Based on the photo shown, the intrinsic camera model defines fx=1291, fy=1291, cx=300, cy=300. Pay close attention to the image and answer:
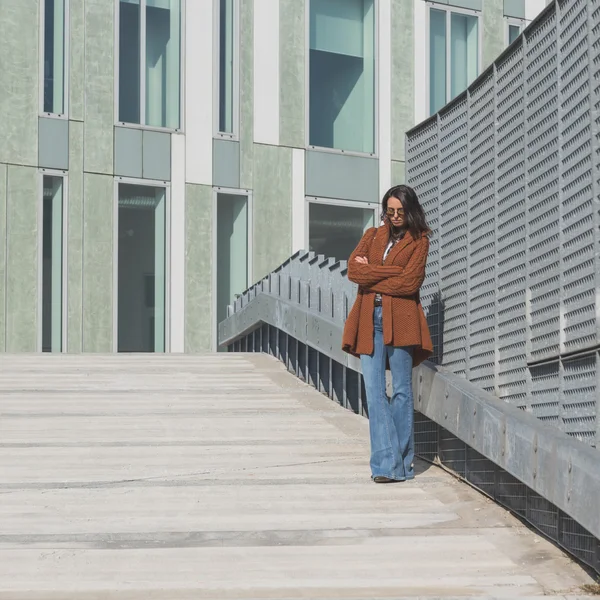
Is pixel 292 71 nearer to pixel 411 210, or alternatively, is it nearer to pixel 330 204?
pixel 330 204

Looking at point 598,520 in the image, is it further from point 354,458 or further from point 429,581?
point 354,458

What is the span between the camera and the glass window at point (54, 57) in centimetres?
1925

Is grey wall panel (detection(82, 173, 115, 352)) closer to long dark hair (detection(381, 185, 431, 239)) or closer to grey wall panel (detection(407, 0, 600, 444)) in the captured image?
grey wall panel (detection(407, 0, 600, 444))

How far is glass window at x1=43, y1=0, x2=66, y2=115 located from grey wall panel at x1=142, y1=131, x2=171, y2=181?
1.43m

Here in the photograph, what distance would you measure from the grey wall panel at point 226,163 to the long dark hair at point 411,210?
1338 centimetres

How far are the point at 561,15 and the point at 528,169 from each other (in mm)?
845

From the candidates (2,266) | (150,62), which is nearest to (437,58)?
(150,62)

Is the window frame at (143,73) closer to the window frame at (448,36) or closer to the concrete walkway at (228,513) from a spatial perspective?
the window frame at (448,36)

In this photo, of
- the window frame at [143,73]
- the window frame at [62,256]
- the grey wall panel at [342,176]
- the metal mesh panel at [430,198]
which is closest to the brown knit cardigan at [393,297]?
the metal mesh panel at [430,198]

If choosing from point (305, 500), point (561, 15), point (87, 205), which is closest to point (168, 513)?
point (305, 500)

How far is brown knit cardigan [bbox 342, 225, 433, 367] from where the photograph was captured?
7.28m

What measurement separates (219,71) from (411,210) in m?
13.8

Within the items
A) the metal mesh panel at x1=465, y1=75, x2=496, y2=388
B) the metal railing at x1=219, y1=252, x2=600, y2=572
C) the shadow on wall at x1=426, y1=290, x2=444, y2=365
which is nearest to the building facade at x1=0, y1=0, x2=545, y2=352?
the metal railing at x1=219, y1=252, x2=600, y2=572

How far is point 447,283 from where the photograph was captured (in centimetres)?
793
